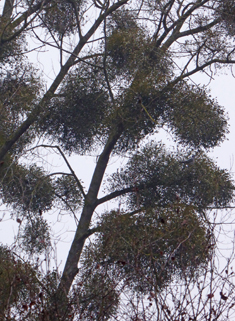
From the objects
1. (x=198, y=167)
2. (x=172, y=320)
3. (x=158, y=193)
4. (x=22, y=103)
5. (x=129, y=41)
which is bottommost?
(x=172, y=320)

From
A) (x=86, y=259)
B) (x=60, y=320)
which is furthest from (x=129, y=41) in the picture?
(x=60, y=320)

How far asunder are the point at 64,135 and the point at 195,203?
331 cm

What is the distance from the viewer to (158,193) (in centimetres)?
964

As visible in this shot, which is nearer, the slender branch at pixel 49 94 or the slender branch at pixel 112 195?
the slender branch at pixel 112 195

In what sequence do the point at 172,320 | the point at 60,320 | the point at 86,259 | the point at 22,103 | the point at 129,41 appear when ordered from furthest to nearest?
the point at 22,103, the point at 129,41, the point at 86,259, the point at 60,320, the point at 172,320

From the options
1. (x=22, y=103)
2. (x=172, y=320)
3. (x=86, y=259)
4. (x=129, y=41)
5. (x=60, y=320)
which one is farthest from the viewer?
(x=22, y=103)

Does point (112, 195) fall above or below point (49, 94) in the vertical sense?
below

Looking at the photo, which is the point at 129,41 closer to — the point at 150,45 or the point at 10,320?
the point at 150,45

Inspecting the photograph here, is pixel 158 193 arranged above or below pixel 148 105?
below

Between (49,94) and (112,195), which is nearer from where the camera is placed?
(112,195)

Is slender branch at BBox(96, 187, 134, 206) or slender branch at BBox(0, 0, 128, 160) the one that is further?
slender branch at BBox(0, 0, 128, 160)

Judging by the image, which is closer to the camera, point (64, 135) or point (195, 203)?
point (195, 203)

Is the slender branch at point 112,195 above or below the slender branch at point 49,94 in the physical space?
below

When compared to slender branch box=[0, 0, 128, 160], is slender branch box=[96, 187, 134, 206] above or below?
below
